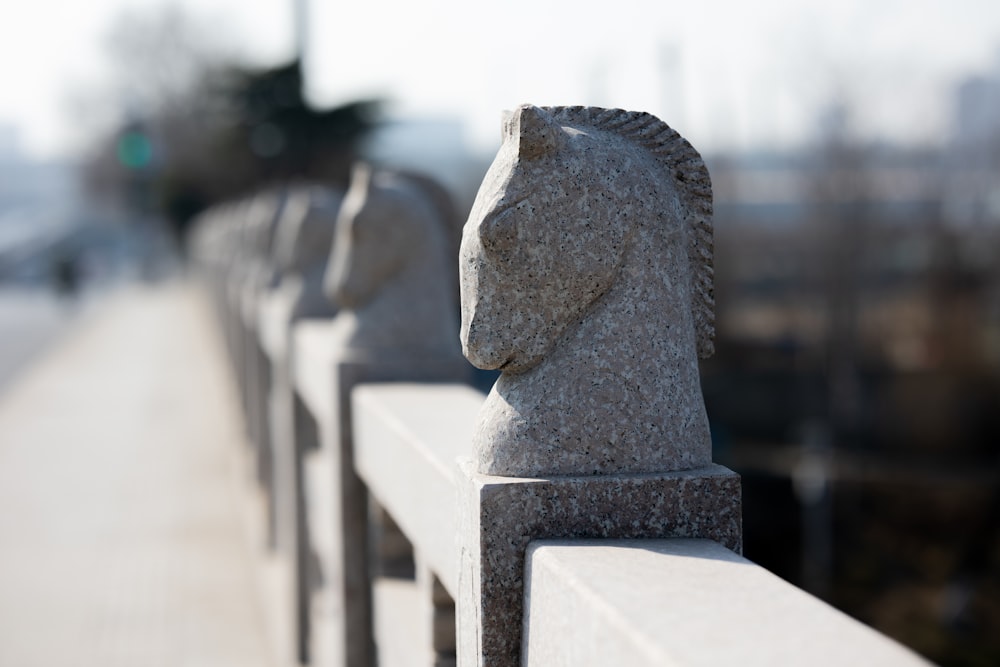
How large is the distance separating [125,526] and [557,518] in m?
8.45

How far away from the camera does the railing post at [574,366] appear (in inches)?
89.1

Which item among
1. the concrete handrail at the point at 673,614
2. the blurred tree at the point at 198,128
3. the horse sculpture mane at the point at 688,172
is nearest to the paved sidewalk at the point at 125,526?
the horse sculpture mane at the point at 688,172

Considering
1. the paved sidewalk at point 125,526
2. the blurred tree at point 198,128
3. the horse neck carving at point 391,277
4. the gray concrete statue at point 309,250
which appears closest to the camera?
the horse neck carving at point 391,277

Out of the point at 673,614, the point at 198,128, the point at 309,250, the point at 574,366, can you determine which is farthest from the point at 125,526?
the point at 198,128

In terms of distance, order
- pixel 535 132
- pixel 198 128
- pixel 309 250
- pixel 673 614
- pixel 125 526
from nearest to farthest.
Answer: pixel 673 614 → pixel 535 132 → pixel 309 250 → pixel 125 526 → pixel 198 128

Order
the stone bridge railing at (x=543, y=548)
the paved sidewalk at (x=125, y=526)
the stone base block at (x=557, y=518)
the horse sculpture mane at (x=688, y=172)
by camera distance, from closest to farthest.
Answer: the stone bridge railing at (x=543, y=548)
the stone base block at (x=557, y=518)
the horse sculpture mane at (x=688, y=172)
the paved sidewalk at (x=125, y=526)

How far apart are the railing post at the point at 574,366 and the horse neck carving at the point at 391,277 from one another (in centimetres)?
236

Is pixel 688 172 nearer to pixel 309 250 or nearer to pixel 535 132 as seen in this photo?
pixel 535 132

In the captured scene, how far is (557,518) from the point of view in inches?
88.8

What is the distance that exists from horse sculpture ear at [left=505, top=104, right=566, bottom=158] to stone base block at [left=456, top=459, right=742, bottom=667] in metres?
0.61

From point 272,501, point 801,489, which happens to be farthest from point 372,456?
point 801,489

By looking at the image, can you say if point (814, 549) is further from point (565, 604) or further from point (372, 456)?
point (565, 604)

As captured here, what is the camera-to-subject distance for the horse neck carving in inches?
188

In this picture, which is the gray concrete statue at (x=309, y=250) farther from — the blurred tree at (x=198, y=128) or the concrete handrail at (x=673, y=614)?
the blurred tree at (x=198, y=128)
